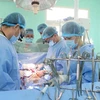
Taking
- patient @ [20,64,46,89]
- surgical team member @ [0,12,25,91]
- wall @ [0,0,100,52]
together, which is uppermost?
wall @ [0,0,100,52]

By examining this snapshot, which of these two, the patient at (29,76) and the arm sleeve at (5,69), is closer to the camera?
the arm sleeve at (5,69)

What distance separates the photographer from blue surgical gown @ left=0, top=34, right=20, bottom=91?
4.89 feet

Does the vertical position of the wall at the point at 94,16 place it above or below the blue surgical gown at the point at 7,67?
above

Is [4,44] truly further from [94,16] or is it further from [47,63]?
[94,16]

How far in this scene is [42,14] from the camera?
524 centimetres

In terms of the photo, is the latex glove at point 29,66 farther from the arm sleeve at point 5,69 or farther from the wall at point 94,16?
the wall at point 94,16

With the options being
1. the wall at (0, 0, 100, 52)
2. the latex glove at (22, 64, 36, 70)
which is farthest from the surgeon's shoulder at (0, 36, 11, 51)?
the wall at (0, 0, 100, 52)

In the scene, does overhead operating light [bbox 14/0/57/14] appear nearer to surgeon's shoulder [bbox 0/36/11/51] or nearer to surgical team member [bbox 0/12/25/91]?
surgical team member [bbox 0/12/25/91]

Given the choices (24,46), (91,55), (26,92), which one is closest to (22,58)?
(24,46)

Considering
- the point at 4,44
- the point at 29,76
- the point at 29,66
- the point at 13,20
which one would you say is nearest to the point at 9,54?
the point at 4,44

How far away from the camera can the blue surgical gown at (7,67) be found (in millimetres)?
1490

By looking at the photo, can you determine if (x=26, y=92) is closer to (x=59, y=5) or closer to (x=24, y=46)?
(x=24, y=46)

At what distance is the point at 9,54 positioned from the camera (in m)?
1.56

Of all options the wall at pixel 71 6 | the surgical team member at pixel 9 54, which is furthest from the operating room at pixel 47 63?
the wall at pixel 71 6
